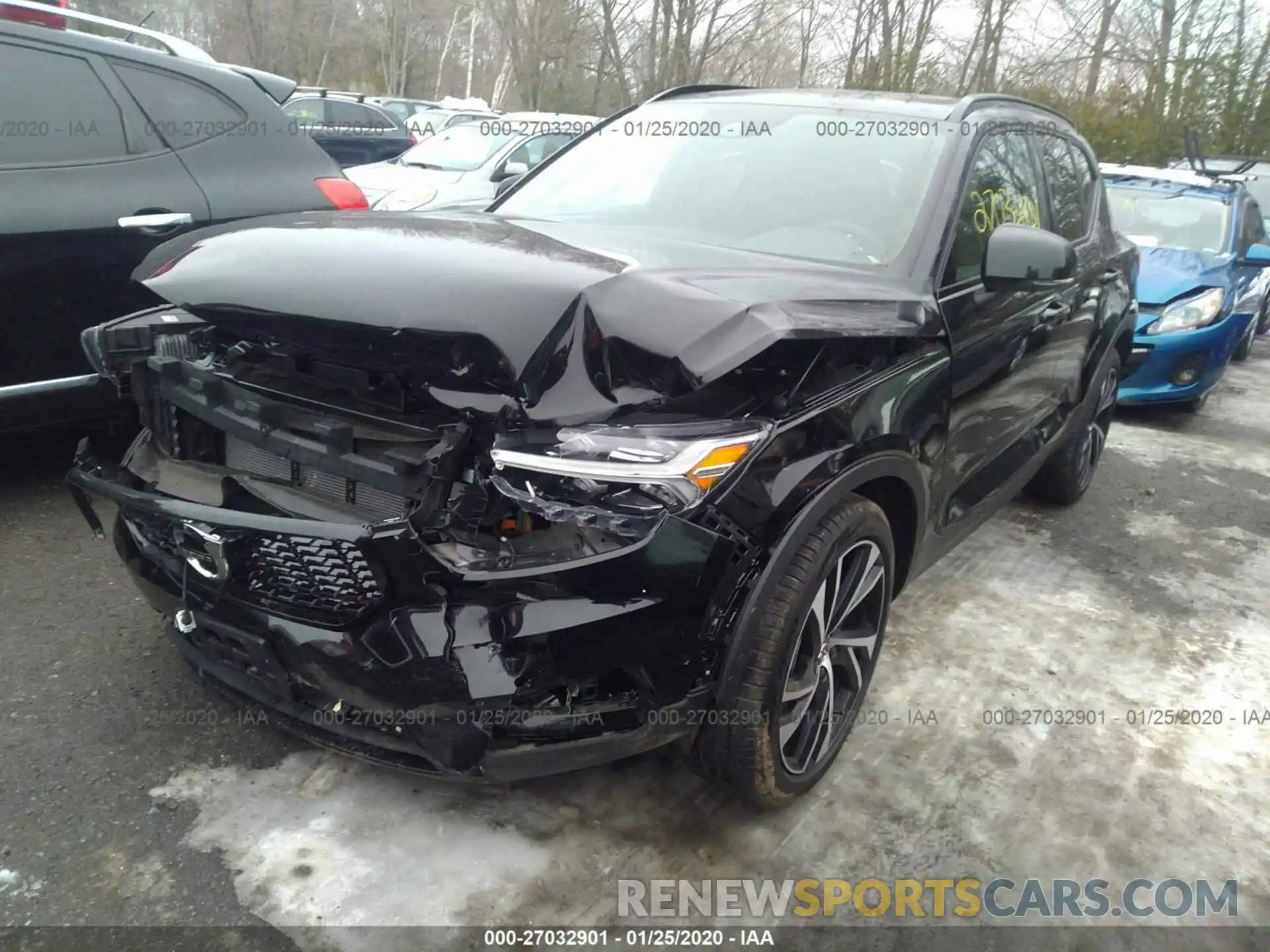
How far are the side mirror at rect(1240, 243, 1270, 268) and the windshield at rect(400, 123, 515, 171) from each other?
717cm

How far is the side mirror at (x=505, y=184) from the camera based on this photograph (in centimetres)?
371

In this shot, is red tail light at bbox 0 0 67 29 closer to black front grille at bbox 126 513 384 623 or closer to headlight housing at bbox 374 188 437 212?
black front grille at bbox 126 513 384 623

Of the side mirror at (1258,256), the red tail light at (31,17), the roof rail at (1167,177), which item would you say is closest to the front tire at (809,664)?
the red tail light at (31,17)

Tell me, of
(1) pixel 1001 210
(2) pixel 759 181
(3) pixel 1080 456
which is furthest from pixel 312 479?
(3) pixel 1080 456

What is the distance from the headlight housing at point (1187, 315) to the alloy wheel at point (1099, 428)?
1.80 m

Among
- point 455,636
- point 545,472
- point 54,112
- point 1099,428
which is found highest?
point 54,112

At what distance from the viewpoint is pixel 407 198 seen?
31.6 feet

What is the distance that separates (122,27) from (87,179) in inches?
38.2

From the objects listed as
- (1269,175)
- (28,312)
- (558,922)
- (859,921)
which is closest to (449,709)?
(558,922)

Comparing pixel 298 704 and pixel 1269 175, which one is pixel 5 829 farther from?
pixel 1269 175

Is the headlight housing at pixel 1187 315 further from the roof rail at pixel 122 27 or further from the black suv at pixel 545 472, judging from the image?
the roof rail at pixel 122 27

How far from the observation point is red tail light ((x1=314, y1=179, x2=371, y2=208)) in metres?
4.54

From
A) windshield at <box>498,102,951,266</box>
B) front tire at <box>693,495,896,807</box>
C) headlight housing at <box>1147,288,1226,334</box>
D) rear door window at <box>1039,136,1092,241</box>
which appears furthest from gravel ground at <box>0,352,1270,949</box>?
headlight housing at <box>1147,288,1226,334</box>

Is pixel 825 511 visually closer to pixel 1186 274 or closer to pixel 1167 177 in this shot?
pixel 1186 274
